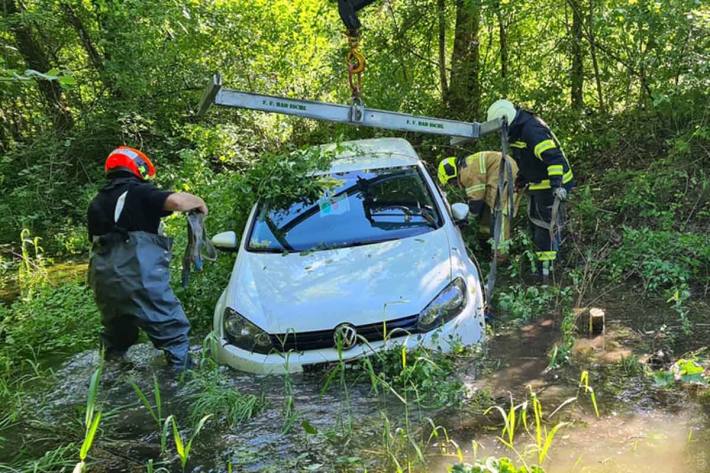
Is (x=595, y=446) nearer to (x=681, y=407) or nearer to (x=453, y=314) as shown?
(x=681, y=407)

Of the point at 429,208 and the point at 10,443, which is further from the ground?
the point at 429,208

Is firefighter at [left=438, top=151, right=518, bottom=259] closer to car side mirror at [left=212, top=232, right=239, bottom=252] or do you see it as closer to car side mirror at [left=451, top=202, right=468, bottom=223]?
car side mirror at [left=451, top=202, right=468, bottom=223]

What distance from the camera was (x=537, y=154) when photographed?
5.86m

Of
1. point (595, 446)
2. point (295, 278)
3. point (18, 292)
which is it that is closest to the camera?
point (595, 446)

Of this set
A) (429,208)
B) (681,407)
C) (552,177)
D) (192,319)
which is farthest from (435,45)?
(681,407)

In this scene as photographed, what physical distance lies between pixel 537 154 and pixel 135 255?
3.94 metres

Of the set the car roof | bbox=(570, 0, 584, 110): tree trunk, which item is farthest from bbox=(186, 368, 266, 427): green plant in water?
bbox=(570, 0, 584, 110): tree trunk

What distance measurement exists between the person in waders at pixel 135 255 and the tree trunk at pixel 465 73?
6.54m

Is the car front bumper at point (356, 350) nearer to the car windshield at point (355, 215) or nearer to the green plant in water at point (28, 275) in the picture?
the car windshield at point (355, 215)

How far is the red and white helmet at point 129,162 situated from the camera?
4.10 meters

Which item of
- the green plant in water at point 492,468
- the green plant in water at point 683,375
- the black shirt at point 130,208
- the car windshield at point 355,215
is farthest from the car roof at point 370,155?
the green plant in water at point 492,468

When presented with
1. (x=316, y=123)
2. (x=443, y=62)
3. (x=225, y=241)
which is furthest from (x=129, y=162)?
(x=316, y=123)

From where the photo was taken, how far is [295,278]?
421 cm

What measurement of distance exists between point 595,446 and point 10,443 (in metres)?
3.13
